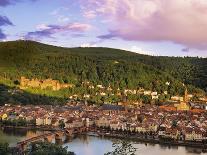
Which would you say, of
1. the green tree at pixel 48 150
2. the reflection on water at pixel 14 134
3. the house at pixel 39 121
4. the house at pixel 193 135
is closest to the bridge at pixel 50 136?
the reflection on water at pixel 14 134

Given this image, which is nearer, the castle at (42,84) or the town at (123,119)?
the town at (123,119)

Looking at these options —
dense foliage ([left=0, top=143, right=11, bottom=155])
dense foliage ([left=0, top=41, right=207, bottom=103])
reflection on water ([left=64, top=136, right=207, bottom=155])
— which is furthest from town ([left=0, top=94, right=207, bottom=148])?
dense foliage ([left=0, top=143, right=11, bottom=155])

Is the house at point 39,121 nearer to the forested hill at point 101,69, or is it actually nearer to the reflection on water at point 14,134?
the reflection on water at point 14,134

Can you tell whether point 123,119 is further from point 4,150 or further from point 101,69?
point 101,69

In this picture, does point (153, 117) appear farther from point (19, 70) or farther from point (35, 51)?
point (35, 51)

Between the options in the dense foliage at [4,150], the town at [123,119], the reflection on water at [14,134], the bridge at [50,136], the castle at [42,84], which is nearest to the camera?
the dense foliage at [4,150]

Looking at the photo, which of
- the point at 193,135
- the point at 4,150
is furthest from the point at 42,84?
the point at 4,150

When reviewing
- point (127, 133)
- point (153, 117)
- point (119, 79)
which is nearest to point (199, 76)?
point (119, 79)
